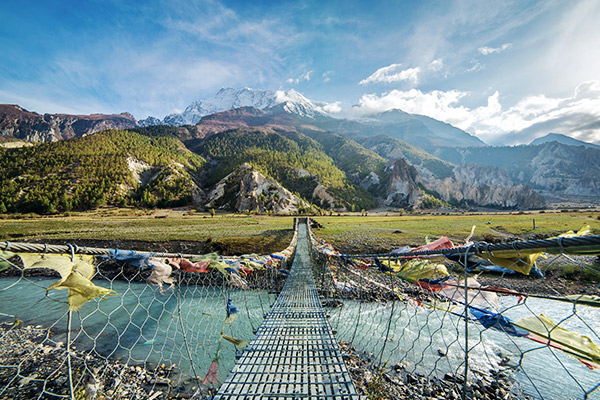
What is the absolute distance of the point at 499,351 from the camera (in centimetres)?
639

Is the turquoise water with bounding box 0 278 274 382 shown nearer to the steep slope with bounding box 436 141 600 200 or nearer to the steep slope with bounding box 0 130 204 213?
the steep slope with bounding box 0 130 204 213

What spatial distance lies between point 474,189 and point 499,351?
13238cm

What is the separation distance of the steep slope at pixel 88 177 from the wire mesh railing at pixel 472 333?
7573cm

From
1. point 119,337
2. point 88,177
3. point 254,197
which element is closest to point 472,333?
point 119,337

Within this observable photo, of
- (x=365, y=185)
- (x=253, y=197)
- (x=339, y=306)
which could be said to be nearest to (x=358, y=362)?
(x=339, y=306)

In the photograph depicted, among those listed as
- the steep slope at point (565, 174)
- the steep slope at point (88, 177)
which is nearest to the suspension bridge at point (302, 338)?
the steep slope at point (88, 177)

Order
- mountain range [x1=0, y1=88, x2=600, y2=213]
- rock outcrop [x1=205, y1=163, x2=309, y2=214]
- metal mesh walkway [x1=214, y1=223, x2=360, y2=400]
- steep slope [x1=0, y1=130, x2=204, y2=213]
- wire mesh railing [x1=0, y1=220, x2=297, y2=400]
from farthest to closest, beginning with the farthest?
mountain range [x1=0, y1=88, x2=600, y2=213]
rock outcrop [x1=205, y1=163, x2=309, y2=214]
steep slope [x1=0, y1=130, x2=204, y2=213]
metal mesh walkway [x1=214, y1=223, x2=360, y2=400]
wire mesh railing [x1=0, y1=220, x2=297, y2=400]

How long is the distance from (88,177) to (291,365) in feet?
300

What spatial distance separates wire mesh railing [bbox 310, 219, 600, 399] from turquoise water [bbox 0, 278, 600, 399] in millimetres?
39

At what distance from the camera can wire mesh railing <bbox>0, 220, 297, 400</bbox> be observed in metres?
2.54

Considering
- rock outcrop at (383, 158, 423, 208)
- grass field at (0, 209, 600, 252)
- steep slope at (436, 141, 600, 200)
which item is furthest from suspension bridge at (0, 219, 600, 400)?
steep slope at (436, 141, 600, 200)

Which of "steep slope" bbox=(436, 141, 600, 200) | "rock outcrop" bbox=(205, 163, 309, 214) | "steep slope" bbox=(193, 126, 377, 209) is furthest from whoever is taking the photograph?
"steep slope" bbox=(436, 141, 600, 200)

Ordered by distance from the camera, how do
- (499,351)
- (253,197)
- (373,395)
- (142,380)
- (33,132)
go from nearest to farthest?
(373,395)
(142,380)
(499,351)
(253,197)
(33,132)

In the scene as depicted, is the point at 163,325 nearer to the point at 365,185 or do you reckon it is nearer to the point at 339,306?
the point at 339,306
